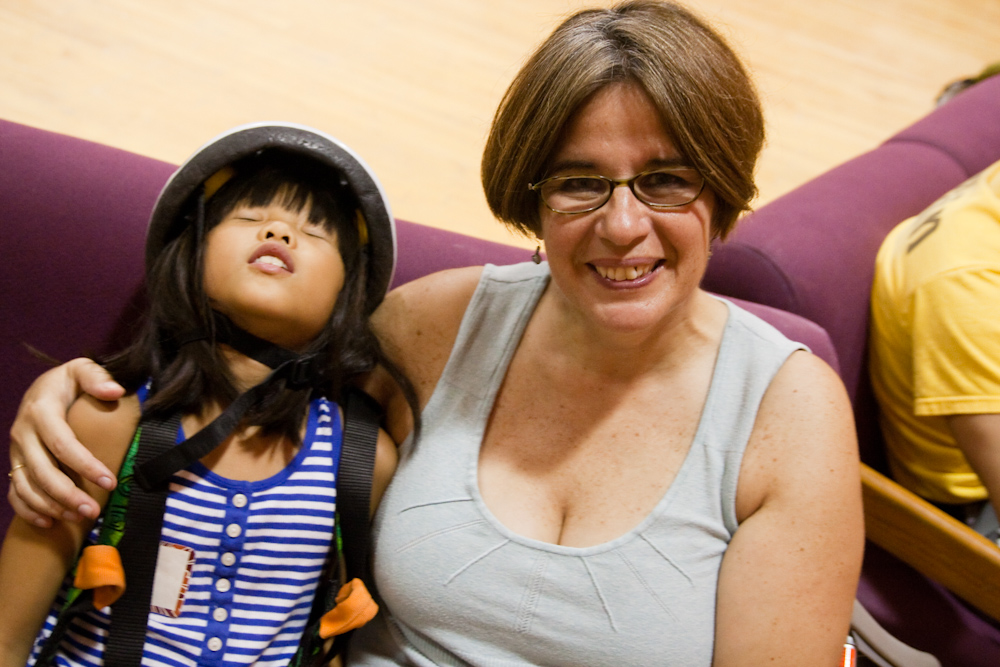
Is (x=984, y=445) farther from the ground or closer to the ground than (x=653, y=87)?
closer to the ground

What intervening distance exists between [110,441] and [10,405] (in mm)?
487

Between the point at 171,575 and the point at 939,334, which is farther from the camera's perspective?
the point at 939,334

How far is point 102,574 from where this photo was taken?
119cm

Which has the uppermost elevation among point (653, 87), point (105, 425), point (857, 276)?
point (653, 87)

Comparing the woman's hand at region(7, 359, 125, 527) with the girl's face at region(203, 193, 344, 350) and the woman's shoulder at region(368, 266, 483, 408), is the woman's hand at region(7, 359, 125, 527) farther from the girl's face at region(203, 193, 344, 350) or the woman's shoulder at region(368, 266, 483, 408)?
the woman's shoulder at region(368, 266, 483, 408)

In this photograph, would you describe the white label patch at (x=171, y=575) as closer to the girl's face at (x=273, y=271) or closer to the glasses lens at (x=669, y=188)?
the girl's face at (x=273, y=271)

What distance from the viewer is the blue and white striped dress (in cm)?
126

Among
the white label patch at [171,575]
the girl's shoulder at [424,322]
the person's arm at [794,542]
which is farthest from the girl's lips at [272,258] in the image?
the person's arm at [794,542]

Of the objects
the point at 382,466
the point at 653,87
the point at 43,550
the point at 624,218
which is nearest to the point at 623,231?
the point at 624,218

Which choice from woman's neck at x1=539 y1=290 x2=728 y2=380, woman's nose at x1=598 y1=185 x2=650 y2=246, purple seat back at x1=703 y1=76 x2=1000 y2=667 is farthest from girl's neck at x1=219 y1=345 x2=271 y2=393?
purple seat back at x1=703 y1=76 x2=1000 y2=667

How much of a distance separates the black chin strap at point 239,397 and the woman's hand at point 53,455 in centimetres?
7

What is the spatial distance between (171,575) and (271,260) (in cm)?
51

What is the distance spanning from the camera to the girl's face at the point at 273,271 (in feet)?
4.09

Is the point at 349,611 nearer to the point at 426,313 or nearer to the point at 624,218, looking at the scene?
the point at 426,313
